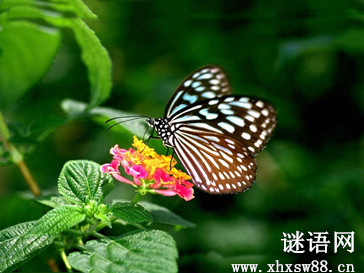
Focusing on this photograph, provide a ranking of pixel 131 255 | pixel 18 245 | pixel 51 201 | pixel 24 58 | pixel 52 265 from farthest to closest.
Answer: pixel 24 58 → pixel 52 265 → pixel 51 201 → pixel 18 245 → pixel 131 255

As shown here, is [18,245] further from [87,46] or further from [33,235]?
[87,46]

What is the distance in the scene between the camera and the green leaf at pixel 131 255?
38.5 inches

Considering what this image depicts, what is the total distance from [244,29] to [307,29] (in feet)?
1.11

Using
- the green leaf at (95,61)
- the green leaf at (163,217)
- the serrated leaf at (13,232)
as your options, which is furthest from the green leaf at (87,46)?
the serrated leaf at (13,232)

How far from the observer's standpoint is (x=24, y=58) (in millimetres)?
1900

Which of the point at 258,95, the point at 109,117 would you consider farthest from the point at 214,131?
the point at 258,95

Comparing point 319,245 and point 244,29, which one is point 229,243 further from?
point 244,29

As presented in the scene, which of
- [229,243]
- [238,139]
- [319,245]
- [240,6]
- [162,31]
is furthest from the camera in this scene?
[162,31]

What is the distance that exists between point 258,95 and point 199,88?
0.93 m

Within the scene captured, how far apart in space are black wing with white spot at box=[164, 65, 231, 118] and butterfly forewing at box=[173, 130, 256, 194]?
0.08 m

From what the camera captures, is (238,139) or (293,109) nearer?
(238,139)

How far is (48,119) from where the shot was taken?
5.51ft

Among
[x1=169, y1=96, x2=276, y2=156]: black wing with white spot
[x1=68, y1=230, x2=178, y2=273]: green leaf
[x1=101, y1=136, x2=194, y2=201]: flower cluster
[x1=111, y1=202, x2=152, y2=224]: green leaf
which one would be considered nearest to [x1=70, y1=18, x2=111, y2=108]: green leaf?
[x1=169, y1=96, x2=276, y2=156]: black wing with white spot

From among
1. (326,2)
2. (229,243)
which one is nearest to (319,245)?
(229,243)
